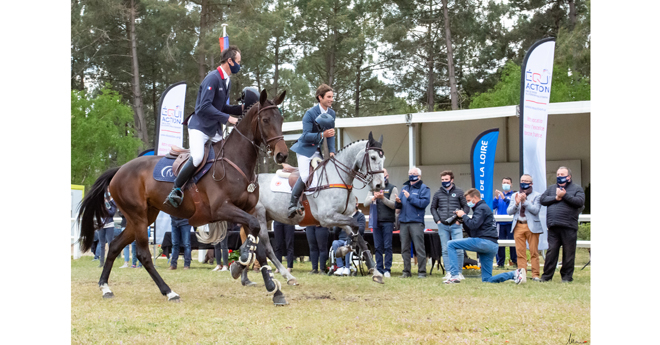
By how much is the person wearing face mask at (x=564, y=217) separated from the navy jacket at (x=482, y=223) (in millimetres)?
877

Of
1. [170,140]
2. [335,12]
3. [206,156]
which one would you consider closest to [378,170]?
[206,156]

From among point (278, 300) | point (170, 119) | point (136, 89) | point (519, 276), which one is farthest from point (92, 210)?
point (136, 89)

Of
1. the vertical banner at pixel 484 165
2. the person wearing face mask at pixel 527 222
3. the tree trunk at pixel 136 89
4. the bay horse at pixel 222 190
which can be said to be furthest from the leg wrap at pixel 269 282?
the tree trunk at pixel 136 89

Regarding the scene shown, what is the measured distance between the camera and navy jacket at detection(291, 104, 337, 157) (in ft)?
28.4

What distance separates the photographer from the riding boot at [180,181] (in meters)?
6.92

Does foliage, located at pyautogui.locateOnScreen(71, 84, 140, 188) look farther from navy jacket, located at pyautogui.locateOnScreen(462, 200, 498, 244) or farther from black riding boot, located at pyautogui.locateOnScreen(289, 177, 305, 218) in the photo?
navy jacket, located at pyautogui.locateOnScreen(462, 200, 498, 244)

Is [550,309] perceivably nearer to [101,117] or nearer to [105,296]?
[105,296]

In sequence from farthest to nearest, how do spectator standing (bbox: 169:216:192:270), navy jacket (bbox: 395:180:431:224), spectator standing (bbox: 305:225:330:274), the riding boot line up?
spectator standing (bbox: 169:216:192:270) < spectator standing (bbox: 305:225:330:274) < navy jacket (bbox: 395:180:431:224) < the riding boot

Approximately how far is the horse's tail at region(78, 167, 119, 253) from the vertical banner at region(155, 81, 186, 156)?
5.89 m

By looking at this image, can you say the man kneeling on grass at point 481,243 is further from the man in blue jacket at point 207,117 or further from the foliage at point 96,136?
the foliage at point 96,136

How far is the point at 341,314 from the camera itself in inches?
239

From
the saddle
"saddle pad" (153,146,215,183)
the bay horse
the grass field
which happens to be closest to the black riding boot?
the grass field

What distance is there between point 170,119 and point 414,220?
7.26 metres

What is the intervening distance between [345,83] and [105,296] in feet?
83.1
